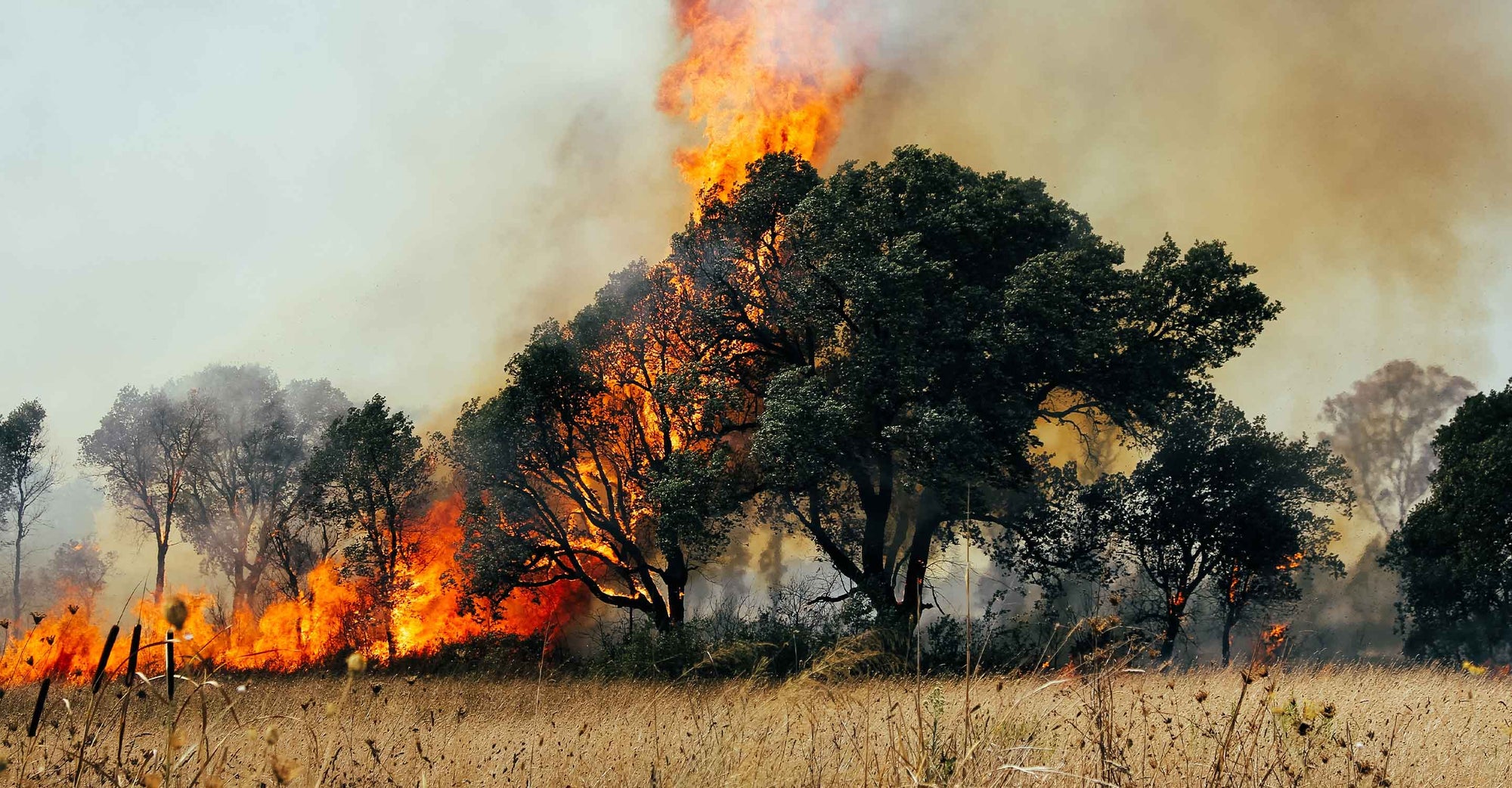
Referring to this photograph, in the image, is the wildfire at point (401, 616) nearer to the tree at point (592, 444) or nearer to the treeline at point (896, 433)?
the treeline at point (896, 433)

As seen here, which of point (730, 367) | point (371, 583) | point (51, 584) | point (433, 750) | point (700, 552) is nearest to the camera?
point (433, 750)

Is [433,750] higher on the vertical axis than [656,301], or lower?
lower

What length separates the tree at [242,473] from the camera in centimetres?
4438

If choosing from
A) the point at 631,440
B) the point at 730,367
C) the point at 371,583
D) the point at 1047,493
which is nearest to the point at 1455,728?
the point at 1047,493

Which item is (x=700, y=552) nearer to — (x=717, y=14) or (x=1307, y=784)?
(x=717, y=14)

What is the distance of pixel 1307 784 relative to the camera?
254 inches

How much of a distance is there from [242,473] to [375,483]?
16.8 metres

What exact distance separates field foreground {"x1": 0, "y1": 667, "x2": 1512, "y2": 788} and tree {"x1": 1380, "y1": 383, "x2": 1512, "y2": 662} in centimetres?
1596

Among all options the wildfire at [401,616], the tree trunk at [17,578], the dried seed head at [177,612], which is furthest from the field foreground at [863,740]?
the tree trunk at [17,578]

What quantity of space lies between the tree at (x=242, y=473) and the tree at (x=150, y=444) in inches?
20.6

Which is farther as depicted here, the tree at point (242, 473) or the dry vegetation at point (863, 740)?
the tree at point (242, 473)

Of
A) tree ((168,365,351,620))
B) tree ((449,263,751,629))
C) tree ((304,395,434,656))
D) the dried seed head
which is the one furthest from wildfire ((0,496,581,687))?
the dried seed head

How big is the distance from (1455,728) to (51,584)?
206 feet

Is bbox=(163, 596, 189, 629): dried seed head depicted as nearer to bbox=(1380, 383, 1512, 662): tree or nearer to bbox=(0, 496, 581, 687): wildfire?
bbox=(0, 496, 581, 687): wildfire
